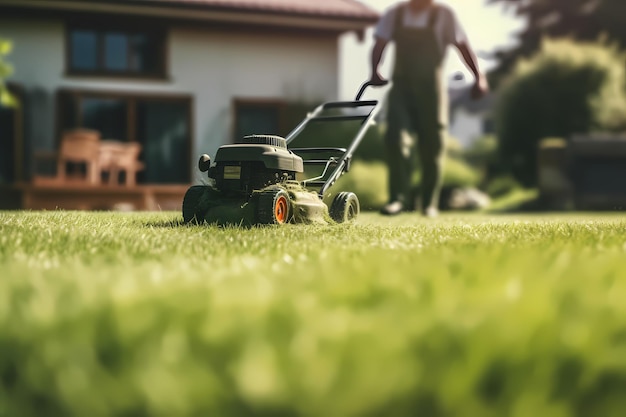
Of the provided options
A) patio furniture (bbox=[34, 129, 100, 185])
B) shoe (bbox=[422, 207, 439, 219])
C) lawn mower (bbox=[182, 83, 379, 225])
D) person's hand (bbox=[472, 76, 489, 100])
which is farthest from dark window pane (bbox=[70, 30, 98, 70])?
lawn mower (bbox=[182, 83, 379, 225])

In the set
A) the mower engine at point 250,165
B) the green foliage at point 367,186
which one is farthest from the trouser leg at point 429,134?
the green foliage at point 367,186

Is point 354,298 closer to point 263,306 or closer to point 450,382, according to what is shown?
point 263,306

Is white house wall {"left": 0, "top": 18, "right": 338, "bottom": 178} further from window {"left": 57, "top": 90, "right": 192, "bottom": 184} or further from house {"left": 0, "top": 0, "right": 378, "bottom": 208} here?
window {"left": 57, "top": 90, "right": 192, "bottom": 184}

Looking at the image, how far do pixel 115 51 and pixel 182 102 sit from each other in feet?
5.09

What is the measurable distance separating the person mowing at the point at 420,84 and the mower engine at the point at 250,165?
9.39 ft

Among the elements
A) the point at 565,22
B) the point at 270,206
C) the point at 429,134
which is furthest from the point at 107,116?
the point at 565,22

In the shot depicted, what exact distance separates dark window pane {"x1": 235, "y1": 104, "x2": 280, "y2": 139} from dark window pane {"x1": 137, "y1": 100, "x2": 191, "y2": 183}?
103 cm

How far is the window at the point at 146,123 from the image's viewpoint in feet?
47.2

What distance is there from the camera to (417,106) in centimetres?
823

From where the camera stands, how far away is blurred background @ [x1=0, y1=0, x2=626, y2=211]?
43.9 ft

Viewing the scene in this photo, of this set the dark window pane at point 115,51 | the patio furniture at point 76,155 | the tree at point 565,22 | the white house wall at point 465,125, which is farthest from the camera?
the white house wall at point 465,125

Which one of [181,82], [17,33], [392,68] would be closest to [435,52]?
[392,68]

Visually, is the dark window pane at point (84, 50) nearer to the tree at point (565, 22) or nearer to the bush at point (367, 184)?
the bush at point (367, 184)

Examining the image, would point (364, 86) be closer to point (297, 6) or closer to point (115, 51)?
point (297, 6)
